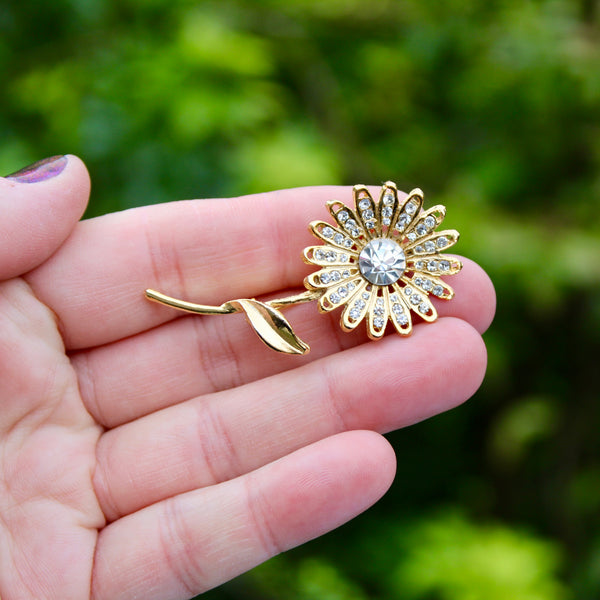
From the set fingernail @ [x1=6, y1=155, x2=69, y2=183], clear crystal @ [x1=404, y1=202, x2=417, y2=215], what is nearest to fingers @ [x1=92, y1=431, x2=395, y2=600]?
clear crystal @ [x1=404, y1=202, x2=417, y2=215]

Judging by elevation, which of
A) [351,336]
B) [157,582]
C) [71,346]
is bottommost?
[157,582]

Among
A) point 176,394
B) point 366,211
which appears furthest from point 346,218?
point 176,394

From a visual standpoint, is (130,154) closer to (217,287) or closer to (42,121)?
(42,121)

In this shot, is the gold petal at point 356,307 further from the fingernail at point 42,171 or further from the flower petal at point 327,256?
the fingernail at point 42,171

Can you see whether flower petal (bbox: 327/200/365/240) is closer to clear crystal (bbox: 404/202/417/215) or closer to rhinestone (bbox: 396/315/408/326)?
clear crystal (bbox: 404/202/417/215)

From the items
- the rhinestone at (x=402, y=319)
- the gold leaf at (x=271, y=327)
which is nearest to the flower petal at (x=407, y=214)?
the rhinestone at (x=402, y=319)

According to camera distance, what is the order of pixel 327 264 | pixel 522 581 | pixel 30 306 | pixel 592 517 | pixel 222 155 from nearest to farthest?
pixel 30 306 < pixel 327 264 < pixel 522 581 < pixel 222 155 < pixel 592 517

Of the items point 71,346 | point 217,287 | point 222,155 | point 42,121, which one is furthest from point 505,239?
point 42,121

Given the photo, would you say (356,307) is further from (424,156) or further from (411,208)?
(424,156)
